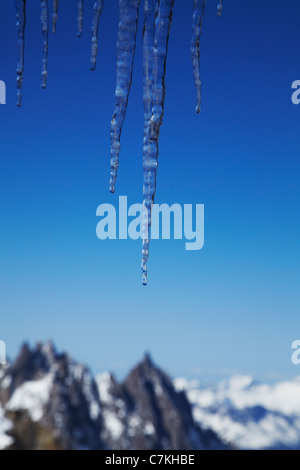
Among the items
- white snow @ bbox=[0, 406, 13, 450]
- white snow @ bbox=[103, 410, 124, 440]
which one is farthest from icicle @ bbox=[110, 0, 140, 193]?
white snow @ bbox=[103, 410, 124, 440]

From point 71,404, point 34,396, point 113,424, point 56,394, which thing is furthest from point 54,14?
point 113,424

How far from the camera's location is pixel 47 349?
18762 centimetres

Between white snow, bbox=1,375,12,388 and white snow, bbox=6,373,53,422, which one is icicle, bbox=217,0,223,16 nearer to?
white snow, bbox=6,373,53,422

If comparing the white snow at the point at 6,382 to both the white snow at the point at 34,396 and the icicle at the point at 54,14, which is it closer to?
the white snow at the point at 34,396

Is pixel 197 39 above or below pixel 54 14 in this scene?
below

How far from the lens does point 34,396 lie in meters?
171

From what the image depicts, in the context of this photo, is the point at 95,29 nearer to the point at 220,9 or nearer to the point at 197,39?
the point at 197,39

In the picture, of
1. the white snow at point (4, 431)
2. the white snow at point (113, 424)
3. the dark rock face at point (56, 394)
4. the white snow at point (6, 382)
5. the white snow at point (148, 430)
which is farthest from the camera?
the white snow at point (148, 430)

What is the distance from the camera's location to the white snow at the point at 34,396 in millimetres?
165125

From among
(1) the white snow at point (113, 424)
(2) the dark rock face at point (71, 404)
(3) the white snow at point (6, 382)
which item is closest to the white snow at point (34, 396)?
(2) the dark rock face at point (71, 404)

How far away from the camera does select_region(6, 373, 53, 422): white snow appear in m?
165

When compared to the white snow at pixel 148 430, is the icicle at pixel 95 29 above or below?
above
